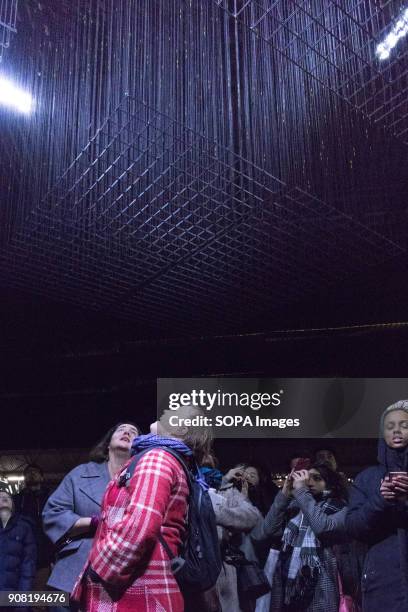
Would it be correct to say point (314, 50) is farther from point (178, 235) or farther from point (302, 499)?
point (302, 499)

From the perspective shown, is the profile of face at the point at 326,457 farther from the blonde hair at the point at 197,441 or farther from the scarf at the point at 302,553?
the blonde hair at the point at 197,441

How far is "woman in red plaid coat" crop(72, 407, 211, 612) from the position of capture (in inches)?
50.5

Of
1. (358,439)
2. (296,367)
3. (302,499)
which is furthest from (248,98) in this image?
(358,439)

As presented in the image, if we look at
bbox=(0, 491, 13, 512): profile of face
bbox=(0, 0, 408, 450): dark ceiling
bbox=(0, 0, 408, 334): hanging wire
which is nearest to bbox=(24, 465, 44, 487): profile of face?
bbox=(0, 491, 13, 512): profile of face

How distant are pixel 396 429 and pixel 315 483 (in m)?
1.00

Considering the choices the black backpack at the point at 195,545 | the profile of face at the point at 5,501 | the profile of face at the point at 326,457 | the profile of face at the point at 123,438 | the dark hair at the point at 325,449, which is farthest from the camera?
the profile of face at the point at 5,501

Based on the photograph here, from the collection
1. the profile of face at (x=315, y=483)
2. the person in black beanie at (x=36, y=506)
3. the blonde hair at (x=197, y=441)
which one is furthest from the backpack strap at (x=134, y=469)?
the person in black beanie at (x=36, y=506)

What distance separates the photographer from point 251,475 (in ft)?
10.3

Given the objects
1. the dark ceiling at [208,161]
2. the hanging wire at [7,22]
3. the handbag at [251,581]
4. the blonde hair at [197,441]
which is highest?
the hanging wire at [7,22]

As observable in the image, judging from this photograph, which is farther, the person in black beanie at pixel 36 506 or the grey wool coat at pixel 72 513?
the person in black beanie at pixel 36 506

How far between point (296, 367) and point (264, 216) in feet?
4.61

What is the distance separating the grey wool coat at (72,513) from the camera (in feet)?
6.62

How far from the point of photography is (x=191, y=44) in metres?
2.10

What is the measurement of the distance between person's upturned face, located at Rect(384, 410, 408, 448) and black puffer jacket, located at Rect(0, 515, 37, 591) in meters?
2.43
